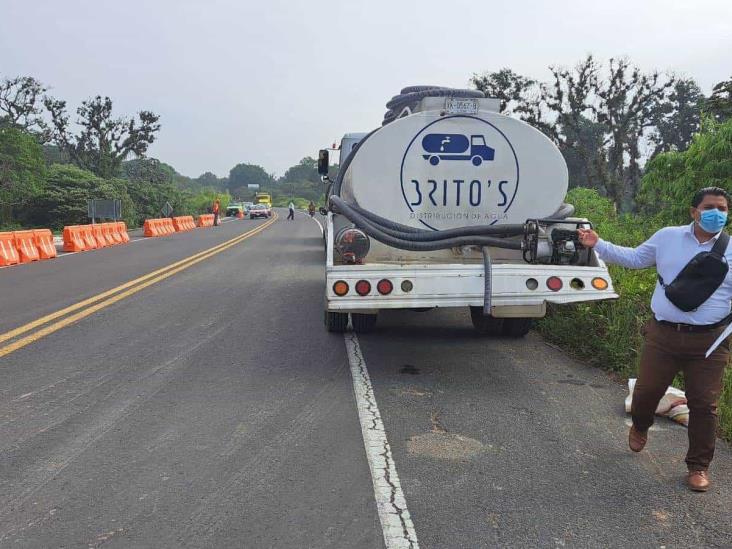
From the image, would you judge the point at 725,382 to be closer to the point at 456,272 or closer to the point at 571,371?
the point at 571,371

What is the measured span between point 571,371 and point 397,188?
232 centimetres

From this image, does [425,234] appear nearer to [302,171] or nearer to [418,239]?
[418,239]

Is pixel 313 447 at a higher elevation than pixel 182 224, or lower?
higher

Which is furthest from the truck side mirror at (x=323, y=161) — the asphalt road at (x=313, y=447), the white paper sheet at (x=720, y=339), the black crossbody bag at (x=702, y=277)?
the white paper sheet at (x=720, y=339)

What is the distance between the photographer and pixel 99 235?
22.1 meters

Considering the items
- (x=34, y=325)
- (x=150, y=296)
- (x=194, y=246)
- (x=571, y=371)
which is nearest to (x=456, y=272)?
(x=571, y=371)

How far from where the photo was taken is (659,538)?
10.4ft

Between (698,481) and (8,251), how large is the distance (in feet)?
50.9

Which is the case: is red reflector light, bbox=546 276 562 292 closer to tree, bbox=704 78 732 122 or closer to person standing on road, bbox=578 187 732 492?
person standing on road, bbox=578 187 732 492

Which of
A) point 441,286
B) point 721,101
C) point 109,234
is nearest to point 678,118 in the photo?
point 721,101

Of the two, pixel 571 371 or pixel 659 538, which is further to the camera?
pixel 571 371

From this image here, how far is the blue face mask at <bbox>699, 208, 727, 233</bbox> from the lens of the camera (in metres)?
3.70

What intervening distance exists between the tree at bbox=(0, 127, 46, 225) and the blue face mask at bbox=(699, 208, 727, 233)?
3719 cm

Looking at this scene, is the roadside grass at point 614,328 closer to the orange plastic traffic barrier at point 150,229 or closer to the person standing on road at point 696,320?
the person standing on road at point 696,320
